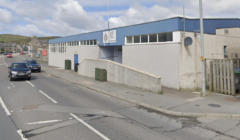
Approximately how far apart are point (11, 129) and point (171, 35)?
1089 centimetres

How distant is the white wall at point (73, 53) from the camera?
22203 millimetres

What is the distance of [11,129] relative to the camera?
558cm

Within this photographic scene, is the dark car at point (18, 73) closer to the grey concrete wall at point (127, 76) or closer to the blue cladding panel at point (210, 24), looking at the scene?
the grey concrete wall at point (127, 76)

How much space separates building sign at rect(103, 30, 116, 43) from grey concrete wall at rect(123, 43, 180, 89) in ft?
10.4

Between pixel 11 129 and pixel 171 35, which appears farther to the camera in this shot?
pixel 171 35

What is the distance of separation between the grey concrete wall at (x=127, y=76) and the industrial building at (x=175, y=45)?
1.79 metres

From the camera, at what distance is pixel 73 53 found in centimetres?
2686

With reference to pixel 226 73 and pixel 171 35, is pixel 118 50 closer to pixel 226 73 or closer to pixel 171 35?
pixel 171 35

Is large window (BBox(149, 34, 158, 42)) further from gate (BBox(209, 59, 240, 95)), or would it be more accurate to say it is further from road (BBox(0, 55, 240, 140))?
road (BBox(0, 55, 240, 140))

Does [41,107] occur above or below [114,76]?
below

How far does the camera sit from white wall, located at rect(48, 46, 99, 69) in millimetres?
22203

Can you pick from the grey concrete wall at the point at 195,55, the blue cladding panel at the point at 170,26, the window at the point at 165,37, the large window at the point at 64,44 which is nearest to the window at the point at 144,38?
the blue cladding panel at the point at 170,26

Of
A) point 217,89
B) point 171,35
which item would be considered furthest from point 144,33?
point 217,89

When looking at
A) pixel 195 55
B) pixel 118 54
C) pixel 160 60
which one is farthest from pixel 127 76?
pixel 118 54
